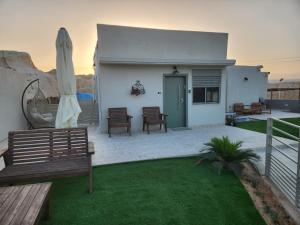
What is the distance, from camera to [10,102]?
22.9 ft

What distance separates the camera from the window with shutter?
8203 mm

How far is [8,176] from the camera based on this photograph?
273 cm

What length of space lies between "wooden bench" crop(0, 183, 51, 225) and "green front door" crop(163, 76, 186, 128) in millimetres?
6163

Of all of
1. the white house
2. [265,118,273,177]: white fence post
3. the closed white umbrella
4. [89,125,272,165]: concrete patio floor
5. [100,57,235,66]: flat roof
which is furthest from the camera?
the white house

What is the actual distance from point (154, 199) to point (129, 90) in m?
5.09

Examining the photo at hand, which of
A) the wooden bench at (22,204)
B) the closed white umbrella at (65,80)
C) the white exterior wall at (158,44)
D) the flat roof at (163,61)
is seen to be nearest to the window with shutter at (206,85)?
the flat roof at (163,61)

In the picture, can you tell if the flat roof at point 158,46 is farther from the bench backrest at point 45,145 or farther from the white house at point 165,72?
the bench backrest at point 45,145

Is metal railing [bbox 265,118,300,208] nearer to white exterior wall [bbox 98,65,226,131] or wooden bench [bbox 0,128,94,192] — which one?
wooden bench [bbox 0,128,94,192]

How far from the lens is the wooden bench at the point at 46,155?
2.87 metres

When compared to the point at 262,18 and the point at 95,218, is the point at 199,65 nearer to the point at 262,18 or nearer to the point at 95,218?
the point at 262,18

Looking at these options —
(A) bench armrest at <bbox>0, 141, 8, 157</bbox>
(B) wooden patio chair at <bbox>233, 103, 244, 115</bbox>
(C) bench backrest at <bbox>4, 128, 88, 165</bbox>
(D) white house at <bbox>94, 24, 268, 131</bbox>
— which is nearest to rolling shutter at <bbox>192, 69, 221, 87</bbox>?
(D) white house at <bbox>94, 24, 268, 131</bbox>

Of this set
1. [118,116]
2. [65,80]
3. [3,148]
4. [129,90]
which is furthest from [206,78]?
[3,148]

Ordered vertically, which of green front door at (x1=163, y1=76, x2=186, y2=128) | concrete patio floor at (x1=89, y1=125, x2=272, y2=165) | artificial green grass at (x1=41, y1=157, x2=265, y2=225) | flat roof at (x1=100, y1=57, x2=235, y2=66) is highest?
flat roof at (x1=100, y1=57, x2=235, y2=66)

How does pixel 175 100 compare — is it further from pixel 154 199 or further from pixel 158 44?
pixel 154 199
